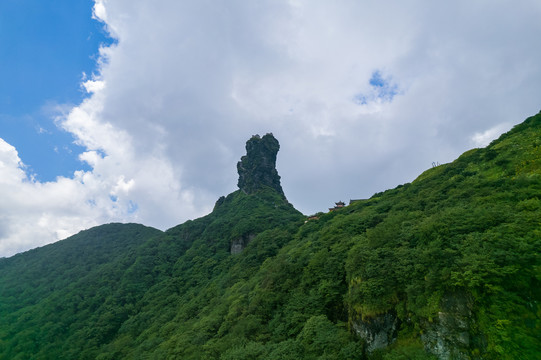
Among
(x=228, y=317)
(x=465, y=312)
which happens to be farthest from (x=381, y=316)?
(x=228, y=317)

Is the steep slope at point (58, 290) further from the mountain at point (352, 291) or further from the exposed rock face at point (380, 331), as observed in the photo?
the exposed rock face at point (380, 331)

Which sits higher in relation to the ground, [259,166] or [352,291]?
[259,166]

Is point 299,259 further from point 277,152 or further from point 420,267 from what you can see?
point 277,152

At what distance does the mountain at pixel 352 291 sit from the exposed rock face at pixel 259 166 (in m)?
34.4

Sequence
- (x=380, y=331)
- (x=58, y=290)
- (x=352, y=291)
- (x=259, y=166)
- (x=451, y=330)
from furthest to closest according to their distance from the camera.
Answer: (x=259, y=166)
(x=58, y=290)
(x=352, y=291)
(x=380, y=331)
(x=451, y=330)

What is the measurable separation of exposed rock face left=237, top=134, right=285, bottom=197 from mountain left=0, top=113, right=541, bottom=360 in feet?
113

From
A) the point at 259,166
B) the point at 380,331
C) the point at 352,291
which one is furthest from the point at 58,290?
the point at 380,331

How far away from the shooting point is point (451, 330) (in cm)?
1327

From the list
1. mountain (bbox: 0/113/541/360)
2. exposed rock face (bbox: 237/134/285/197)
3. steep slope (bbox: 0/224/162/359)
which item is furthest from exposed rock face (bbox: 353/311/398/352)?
exposed rock face (bbox: 237/134/285/197)

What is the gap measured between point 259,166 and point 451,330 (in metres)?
92.9

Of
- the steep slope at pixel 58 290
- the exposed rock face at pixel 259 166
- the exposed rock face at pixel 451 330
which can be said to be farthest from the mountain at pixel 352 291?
the exposed rock face at pixel 259 166

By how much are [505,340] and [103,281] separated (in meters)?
74.8

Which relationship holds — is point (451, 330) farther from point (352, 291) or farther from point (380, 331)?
point (352, 291)

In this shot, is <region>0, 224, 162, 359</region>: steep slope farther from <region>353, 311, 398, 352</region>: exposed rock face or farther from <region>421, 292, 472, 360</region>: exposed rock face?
<region>421, 292, 472, 360</region>: exposed rock face
